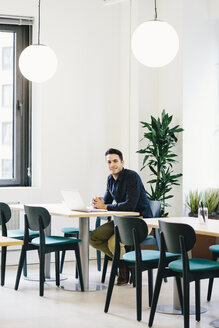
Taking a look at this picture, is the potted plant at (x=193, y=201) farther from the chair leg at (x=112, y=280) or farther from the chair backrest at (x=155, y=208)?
the chair leg at (x=112, y=280)

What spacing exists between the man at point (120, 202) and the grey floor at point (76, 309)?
0.38 m

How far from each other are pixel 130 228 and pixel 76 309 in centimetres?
84

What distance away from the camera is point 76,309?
15.2ft

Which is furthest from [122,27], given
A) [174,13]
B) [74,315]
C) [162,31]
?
[74,315]

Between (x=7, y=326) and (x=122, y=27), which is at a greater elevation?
(x=122, y=27)

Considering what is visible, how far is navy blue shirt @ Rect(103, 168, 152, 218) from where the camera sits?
5416 mm

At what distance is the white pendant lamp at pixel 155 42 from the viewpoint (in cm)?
475

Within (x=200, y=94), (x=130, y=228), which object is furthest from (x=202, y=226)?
(x=200, y=94)

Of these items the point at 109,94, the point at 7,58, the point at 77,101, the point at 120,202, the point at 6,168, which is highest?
the point at 7,58

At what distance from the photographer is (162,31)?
476 centimetres

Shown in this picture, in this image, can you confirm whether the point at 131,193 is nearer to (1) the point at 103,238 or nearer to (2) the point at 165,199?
(1) the point at 103,238

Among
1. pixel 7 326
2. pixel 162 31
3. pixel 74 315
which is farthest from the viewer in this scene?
pixel 162 31

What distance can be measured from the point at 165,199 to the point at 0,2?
111 inches

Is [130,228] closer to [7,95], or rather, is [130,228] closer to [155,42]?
[155,42]
